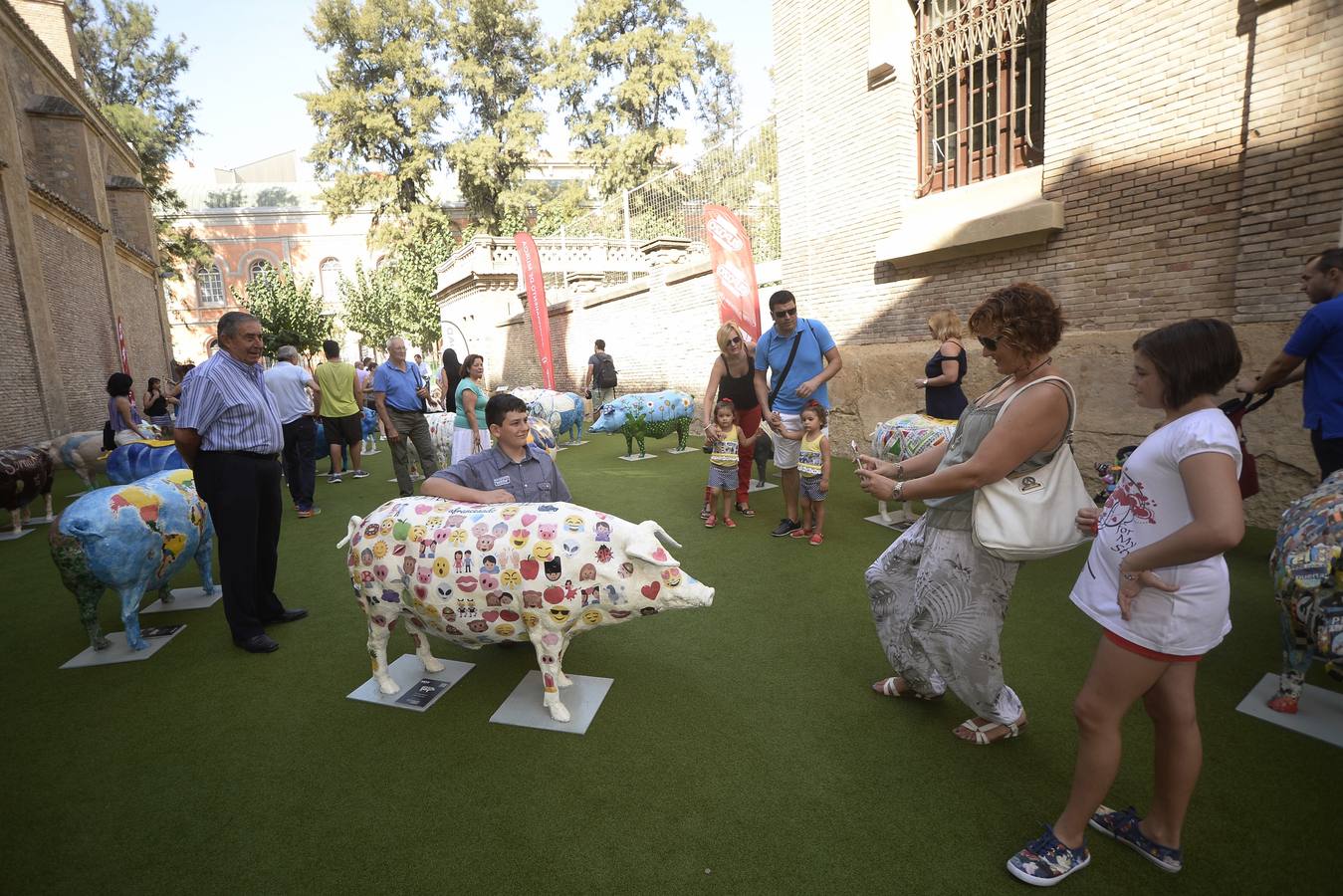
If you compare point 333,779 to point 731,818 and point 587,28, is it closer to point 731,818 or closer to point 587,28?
point 731,818

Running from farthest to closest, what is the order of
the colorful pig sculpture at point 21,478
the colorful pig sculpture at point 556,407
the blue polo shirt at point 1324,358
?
the colorful pig sculpture at point 556,407
the colorful pig sculpture at point 21,478
the blue polo shirt at point 1324,358

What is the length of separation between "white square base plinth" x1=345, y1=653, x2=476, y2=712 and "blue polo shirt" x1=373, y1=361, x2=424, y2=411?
4118mm

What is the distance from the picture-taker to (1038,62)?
23.9 ft

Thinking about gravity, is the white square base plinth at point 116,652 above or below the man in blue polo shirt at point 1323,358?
below

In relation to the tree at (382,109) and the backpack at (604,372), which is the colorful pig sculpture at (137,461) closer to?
the backpack at (604,372)

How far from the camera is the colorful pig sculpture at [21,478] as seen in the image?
21.8ft

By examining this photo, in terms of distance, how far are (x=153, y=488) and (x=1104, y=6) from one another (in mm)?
9158

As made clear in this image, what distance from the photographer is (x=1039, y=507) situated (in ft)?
6.97

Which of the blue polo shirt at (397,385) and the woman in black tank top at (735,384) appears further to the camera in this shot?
the blue polo shirt at (397,385)

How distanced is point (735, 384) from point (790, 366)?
0.90 meters

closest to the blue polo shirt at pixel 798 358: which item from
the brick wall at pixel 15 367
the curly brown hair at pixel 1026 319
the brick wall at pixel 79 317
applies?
the curly brown hair at pixel 1026 319

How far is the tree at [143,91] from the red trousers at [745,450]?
1171 inches

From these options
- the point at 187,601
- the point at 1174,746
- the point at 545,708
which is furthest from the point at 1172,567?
the point at 187,601

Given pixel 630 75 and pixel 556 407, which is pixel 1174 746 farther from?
pixel 630 75
